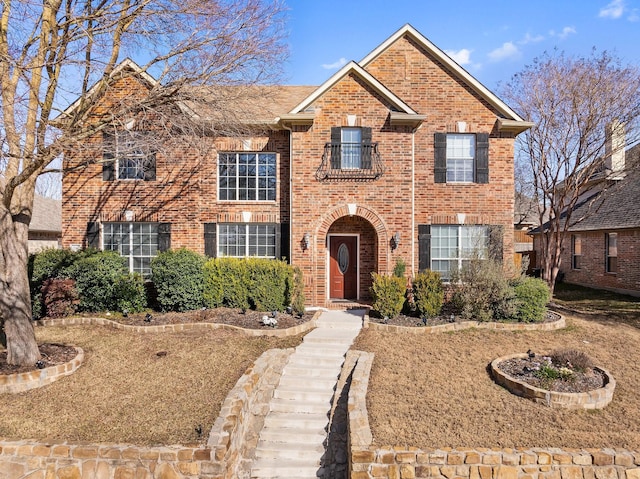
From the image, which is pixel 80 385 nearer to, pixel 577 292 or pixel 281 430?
pixel 281 430

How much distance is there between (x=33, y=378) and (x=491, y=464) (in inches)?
309

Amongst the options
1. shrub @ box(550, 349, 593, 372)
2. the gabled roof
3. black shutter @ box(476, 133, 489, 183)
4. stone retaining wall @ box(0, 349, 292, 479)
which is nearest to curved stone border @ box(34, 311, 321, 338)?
stone retaining wall @ box(0, 349, 292, 479)

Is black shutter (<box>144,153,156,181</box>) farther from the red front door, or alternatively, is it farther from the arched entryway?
the red front door

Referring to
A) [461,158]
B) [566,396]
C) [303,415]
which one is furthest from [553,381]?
[461,158]

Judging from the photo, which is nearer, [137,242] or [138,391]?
[138,391]

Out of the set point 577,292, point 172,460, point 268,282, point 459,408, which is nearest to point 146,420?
point 172,460

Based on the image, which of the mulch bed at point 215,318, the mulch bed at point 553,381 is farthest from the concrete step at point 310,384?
the mulch bed at point 553,381

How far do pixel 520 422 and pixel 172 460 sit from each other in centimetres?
518

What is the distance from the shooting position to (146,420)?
6.03m

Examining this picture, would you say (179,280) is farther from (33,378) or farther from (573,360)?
(573,360)

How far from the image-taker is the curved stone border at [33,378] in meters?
6.92

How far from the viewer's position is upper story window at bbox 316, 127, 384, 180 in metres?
12.6

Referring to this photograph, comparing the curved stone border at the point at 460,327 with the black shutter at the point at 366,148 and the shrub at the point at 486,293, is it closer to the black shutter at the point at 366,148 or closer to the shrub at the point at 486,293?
the shrub at the point at 486,293

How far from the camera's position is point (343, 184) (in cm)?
1262
